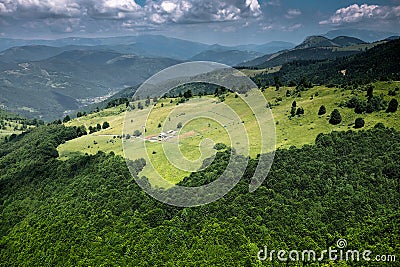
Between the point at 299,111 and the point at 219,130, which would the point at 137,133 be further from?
the point at 299,111

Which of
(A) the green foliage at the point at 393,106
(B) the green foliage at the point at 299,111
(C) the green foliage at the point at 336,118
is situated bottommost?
(B) the green foliage at the point at 299,111

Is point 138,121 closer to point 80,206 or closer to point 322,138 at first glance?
point 80,206

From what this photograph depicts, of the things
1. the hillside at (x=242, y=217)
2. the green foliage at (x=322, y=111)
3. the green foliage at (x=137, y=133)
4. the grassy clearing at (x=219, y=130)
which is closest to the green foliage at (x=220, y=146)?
the grassy clearing at (x=219, y=130)

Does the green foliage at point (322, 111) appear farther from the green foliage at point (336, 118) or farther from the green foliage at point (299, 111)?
the green foliage at point (336, 118)

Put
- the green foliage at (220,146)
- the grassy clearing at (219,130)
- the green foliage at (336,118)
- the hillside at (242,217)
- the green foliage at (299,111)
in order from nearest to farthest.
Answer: the hillside at (242,217) → the grassy clearing at (219,130) → the green foliage at (220,146) → the green foliage at (336,118) → the green foliage at (299,111)

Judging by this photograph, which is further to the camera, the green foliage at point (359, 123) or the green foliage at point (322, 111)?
the green foliage at point (322, 111)

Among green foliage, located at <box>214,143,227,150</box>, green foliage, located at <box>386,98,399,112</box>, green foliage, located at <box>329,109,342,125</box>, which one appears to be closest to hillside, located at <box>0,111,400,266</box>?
green foliage, located at <box>214,143,227,150</box>

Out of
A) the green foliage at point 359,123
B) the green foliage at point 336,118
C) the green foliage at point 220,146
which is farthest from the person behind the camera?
the green foliage at point 336,118

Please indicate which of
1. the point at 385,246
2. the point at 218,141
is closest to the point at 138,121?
the point at 218,141
